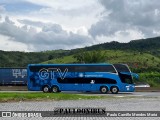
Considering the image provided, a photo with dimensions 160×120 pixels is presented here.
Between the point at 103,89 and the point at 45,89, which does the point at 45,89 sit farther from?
the point at 103,89

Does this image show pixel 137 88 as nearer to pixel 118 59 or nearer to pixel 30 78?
pixel 30 78

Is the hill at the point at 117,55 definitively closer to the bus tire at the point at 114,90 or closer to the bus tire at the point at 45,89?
the bus tire at the point at 114,90

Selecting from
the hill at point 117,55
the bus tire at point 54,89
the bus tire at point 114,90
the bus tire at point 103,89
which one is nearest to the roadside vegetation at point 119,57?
the hill at point 117,55

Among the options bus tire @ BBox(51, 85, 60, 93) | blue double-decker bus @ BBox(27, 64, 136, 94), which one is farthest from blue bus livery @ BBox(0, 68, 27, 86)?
bus tire @ BBox(51, 85, 60, 93)

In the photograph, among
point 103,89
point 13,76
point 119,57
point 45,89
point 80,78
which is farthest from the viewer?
point 119,57

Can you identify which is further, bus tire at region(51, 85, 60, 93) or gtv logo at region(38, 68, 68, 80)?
gtv logo at region(38, 68, 68, 80)

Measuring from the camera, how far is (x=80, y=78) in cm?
4462

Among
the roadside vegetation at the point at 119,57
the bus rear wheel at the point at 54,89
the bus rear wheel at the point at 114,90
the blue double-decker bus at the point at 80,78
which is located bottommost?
the bus rear wheel at the point at 114,90

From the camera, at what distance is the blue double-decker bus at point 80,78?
4378cm

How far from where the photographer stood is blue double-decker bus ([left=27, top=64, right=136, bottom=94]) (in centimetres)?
4378

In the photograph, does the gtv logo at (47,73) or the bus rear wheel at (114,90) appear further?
the gtv logo at (47,73)

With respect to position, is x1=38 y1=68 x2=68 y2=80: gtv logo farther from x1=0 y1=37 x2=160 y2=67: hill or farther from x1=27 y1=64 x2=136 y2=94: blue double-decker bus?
x1=0 y1=37 x2=160 y2=67: hill

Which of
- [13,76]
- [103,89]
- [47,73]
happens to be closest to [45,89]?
[47,73]

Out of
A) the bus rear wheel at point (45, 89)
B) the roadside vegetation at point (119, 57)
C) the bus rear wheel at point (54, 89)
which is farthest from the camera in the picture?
the roadside vegetation at point (119, 57)
